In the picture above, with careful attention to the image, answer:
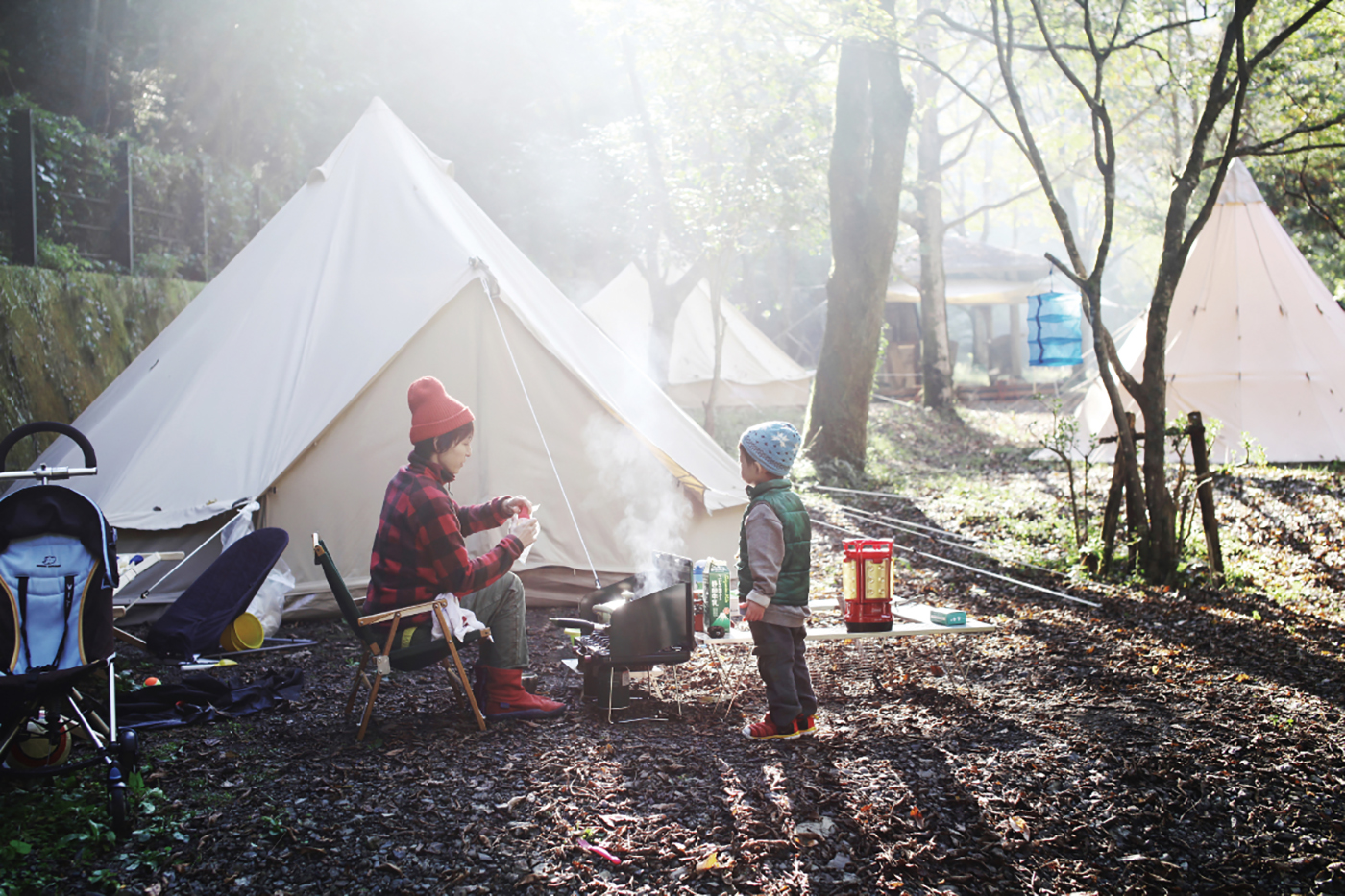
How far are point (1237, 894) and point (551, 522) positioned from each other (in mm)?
4016

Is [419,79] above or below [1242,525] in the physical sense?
above

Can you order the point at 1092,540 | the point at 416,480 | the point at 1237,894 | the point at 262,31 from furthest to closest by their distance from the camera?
the point at 262,31 → the point at 1092,540 → the point at 416,480 → the point at 1237,894

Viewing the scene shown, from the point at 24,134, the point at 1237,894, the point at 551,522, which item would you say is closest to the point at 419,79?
the point at 24,134

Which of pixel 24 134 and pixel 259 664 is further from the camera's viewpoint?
pixel 24 134

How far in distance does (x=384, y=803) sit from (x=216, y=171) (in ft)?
35.0

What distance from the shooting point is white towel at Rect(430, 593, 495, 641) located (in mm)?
3592

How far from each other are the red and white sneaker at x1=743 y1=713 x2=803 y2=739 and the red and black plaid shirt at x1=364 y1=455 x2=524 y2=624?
1.16 m

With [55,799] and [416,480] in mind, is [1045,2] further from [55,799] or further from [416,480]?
[55,799]

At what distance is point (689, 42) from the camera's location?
11.4 m

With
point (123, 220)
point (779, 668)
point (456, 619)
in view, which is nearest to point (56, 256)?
point (123, 220)

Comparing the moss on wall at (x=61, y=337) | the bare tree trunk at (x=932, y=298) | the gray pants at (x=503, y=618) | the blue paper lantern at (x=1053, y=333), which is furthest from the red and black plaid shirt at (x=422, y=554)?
the bare tree trunk at (x=932, y=298)

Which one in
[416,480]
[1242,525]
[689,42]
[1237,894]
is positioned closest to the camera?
[1237,894]

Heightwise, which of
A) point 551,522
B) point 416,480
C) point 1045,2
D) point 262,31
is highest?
point 262,31

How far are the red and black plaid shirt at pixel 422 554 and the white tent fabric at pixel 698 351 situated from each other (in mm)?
11882
